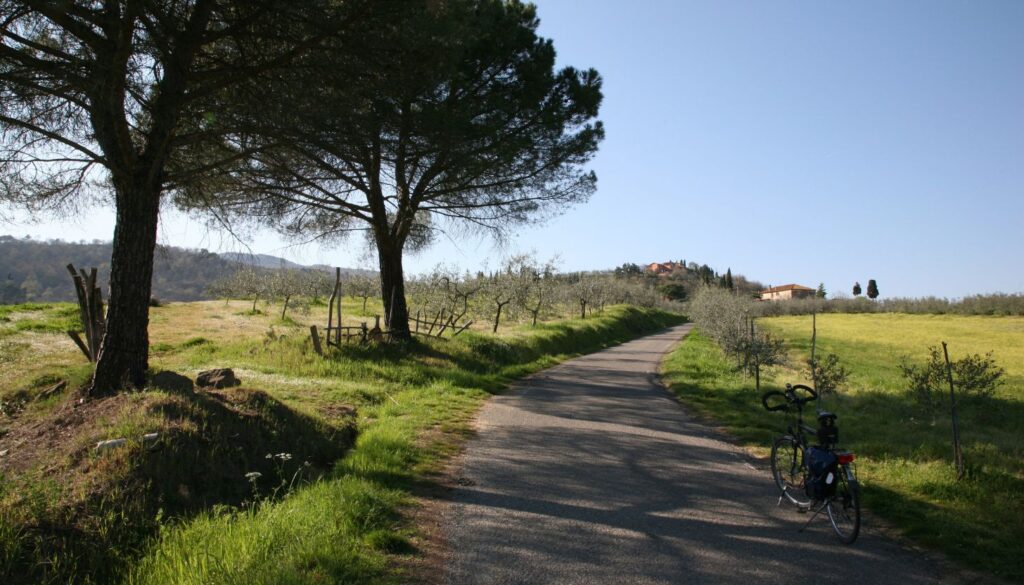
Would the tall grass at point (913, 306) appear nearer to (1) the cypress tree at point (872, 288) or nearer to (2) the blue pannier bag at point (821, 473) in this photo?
(1) the cypress tree at point (872, 288)

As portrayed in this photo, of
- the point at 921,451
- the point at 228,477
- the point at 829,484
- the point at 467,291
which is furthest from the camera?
the point at 467,291

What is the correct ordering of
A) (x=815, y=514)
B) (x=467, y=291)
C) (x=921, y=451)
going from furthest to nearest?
(x=467, y=291)
(x=921, y=451)
(x=815, y=514)

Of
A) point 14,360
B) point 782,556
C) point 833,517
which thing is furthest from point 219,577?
point 14,360

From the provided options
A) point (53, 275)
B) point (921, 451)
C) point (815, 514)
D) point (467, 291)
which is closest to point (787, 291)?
point (467, 291)

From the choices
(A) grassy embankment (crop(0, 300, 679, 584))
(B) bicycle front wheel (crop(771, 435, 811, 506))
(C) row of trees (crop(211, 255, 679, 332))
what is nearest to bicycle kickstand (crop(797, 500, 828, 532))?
(B) bicycle front wheel (crop(771, 435, 811, 506))

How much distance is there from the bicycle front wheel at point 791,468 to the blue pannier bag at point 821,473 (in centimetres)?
33

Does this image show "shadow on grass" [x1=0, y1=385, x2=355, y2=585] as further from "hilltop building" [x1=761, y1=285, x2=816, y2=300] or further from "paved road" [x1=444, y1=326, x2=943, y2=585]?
"hilltop building" [x1=761, y1=285, x2=816, y2=300]

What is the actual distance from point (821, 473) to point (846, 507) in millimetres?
309

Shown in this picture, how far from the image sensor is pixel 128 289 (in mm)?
8039

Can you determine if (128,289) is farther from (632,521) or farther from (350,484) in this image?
(632,521)

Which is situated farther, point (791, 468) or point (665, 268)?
point (665, 268)

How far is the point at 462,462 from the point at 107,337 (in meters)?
5.18

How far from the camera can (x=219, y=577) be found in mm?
3418

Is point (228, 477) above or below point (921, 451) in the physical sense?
below
